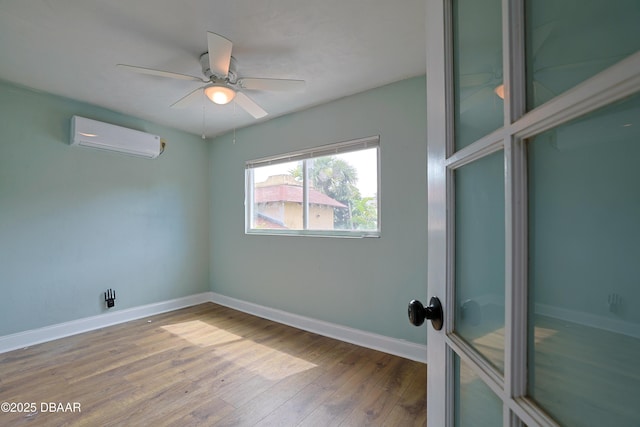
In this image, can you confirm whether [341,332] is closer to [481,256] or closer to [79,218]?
[481,256]

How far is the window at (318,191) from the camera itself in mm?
2537

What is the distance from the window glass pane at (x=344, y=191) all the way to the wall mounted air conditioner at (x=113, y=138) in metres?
1.92

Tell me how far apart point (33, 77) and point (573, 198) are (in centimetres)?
358

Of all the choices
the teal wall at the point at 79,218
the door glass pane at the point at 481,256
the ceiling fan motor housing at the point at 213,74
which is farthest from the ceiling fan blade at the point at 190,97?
the door glass pane at the point at 481,256

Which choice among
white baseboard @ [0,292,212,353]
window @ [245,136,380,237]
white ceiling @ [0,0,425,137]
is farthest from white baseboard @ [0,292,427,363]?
white ceiling @ [0,0,425,137]

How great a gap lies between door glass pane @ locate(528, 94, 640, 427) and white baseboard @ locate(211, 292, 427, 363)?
2.02 metres

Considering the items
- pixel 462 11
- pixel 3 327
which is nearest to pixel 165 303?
pixel 3 327

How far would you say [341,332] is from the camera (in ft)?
8.54

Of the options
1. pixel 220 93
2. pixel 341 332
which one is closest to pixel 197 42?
pixel 220 93

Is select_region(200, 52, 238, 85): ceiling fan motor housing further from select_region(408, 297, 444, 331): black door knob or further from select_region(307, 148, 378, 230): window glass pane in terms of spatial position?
select_region(408, 297, 444, 331): black door knob

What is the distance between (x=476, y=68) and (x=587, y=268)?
1.54ft

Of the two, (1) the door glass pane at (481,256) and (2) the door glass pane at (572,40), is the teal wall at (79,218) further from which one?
(2) the door glass pane at (572,40)

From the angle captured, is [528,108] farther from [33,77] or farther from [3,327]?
[3,327]

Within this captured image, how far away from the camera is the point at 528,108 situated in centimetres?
41
